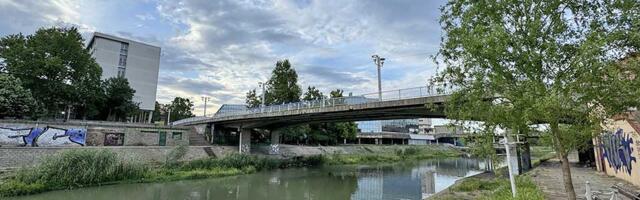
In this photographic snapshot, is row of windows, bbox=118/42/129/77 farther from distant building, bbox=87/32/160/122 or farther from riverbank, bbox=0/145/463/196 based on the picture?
riverbank, bbox=0/145/463/196

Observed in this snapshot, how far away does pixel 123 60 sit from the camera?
199 feet

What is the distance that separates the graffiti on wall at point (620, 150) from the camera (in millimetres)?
13125

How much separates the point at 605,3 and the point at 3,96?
3483 cm

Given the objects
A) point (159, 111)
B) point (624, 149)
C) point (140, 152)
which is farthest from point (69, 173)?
point (159, 111)

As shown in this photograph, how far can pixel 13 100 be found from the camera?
25.2 meters

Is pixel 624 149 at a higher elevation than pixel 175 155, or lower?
higher

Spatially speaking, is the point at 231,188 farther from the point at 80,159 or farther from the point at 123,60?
the point at 123,60

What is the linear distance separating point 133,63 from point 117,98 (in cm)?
1862

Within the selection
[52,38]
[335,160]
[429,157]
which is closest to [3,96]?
[52,38]

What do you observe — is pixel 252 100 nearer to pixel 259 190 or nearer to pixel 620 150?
pixel 259 190

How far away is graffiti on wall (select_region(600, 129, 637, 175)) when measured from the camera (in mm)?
13125

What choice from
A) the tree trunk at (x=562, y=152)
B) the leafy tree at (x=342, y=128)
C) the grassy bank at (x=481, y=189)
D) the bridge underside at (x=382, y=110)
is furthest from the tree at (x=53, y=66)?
the tree trunk at (x=562, y=152)

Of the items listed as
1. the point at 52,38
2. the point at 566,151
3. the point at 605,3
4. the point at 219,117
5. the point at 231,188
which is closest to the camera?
the point at 605,3

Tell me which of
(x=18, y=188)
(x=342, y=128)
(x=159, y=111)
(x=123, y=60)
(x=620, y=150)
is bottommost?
(x=18, y=188)
